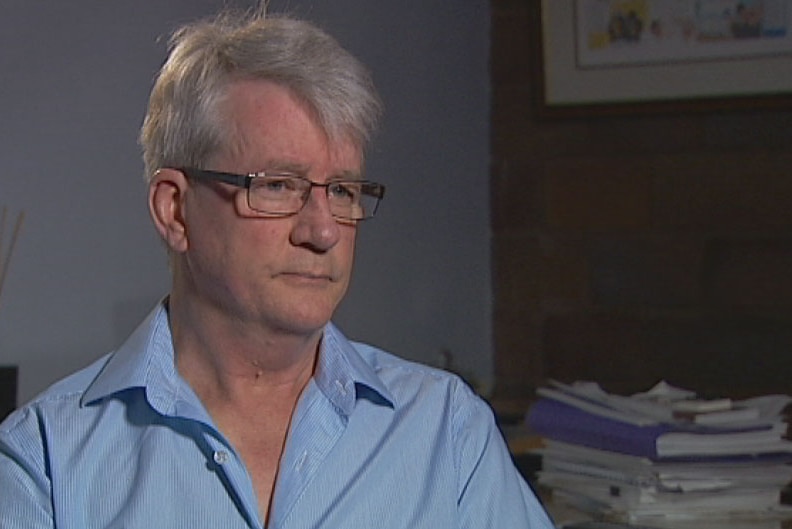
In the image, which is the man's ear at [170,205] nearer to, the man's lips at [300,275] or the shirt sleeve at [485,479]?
the man's lips at [300,275]

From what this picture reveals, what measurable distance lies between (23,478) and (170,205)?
0.32m

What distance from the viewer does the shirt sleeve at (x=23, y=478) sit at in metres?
1.39

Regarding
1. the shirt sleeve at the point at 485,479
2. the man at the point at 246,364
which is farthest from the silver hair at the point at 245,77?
the shirt sleeve at the point at 485,479

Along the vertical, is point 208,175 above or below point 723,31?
below

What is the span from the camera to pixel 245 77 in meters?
1.45

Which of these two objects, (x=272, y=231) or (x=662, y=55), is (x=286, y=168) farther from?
(x=662, y=55)

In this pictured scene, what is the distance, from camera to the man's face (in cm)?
142

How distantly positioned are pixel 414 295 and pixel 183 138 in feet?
4.36

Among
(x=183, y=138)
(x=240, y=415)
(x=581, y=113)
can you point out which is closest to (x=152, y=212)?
Answer: (x=183, y=138)

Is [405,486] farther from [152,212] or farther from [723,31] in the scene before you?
[723,31]

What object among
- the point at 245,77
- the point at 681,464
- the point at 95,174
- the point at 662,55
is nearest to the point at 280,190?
the point at 245,77

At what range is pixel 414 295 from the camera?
276 centimetres

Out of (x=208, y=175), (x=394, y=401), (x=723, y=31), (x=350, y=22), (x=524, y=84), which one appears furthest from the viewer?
(x=524, y=84)

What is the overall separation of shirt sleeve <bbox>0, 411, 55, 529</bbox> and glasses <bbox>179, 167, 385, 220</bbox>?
319mm
